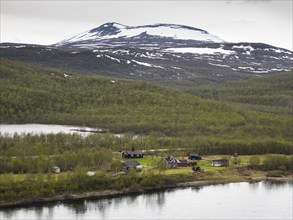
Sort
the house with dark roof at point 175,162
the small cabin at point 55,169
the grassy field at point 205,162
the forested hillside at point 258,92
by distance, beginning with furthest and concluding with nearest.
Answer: the forested hillside at point 258,92 < the house with dark roof at point 175,162 < the grassy field at point 205,162 < the small cabin at point 55,169

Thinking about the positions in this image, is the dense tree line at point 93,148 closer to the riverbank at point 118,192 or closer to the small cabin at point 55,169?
the small cabin at point 55,169

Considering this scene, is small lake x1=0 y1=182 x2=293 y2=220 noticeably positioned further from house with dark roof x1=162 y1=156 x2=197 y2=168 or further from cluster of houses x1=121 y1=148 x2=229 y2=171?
house with dark roof x1=162 y1=156 x2=197 y2=168

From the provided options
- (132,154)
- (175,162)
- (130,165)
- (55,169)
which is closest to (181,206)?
(130,165)

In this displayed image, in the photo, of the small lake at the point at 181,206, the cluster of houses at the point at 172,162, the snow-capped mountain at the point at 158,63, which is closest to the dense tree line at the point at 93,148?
the cluster of houses at the point at 172,162

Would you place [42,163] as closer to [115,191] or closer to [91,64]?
[115,191]

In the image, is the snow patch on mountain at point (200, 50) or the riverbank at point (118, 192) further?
the snow patch on mountain at point (200, 50)

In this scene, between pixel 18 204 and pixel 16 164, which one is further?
pixel 16 164

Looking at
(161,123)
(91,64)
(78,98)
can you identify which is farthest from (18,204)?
(91,64)
